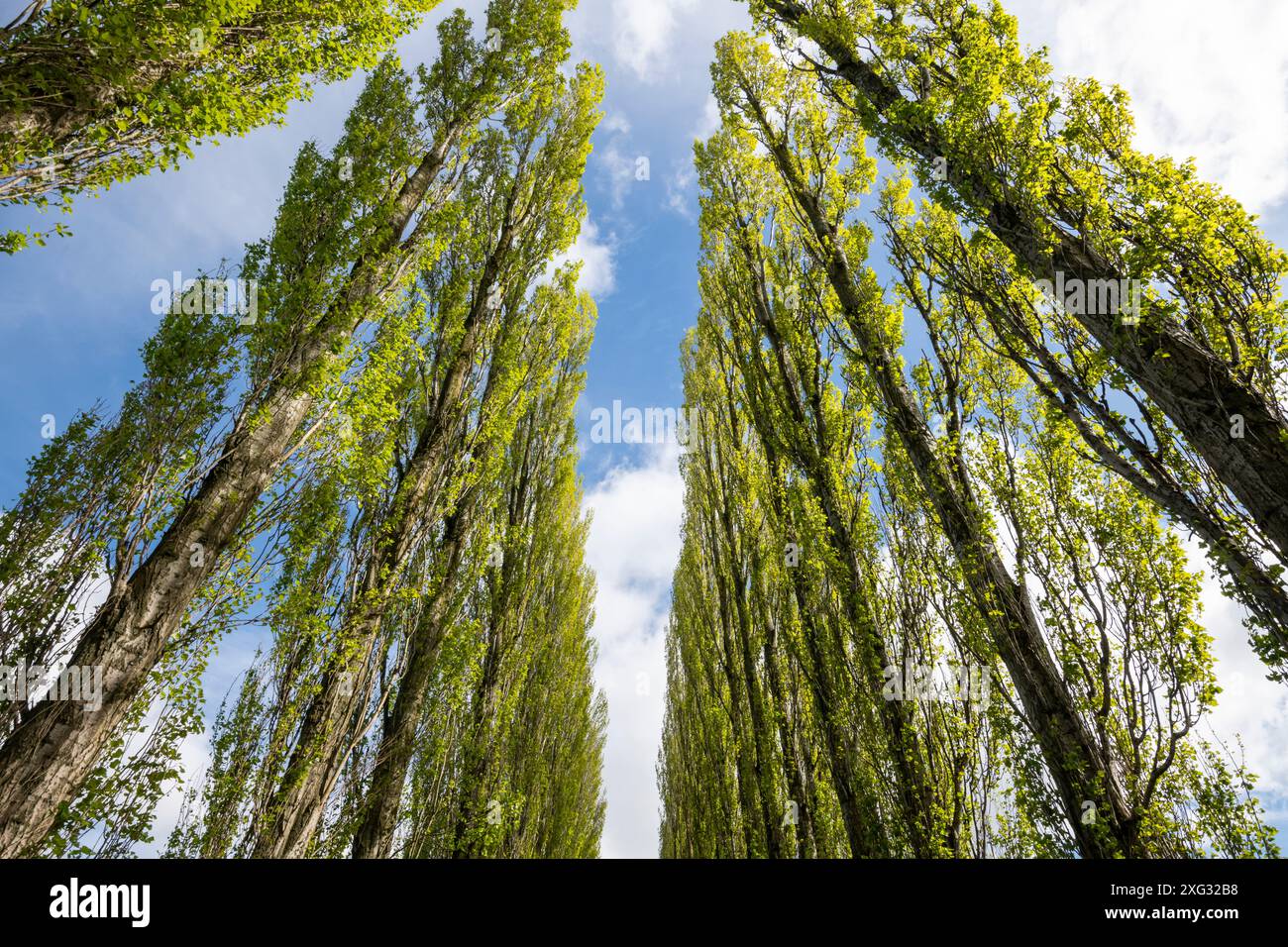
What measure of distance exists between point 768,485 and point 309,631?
22.7ft

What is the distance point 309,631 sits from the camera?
17.7 ft

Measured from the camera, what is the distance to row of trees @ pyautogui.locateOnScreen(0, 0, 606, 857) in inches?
177

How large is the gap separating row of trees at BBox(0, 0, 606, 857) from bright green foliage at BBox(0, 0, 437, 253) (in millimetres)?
511

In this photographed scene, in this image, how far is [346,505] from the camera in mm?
5996

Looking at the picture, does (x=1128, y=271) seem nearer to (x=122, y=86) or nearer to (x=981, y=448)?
(x=981, y=448)

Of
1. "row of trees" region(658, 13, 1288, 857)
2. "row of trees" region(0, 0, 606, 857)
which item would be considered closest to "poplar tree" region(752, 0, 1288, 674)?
"row of trees" region(658, 13, 1288, 857)

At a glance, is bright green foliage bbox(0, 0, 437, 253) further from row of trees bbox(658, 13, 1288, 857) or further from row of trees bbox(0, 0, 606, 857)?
row of trees bbox(658, 13, 1288, 857)

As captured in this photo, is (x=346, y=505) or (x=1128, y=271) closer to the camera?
(x=1128, y=271)

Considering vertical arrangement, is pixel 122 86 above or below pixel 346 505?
above

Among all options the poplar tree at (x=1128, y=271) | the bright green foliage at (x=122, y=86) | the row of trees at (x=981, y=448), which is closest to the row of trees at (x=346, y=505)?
the bright green foliage at (x=122, y=86)

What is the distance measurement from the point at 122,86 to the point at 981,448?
856 centimetres

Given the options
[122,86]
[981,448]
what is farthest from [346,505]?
[981,448]

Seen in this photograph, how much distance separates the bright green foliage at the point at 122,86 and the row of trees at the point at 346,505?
1.68 feet
